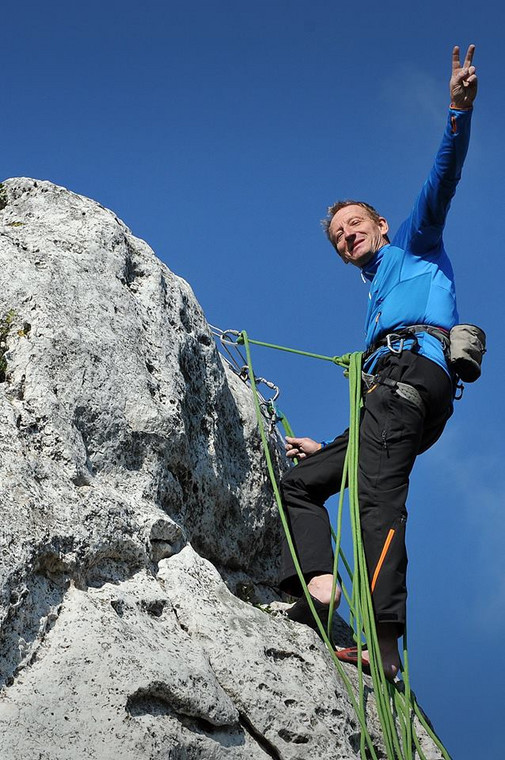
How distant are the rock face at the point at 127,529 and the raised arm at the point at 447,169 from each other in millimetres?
1598

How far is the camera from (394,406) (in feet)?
17.9

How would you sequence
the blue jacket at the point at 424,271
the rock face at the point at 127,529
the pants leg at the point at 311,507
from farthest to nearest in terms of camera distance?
the blue jacket at the point at 424,271, the pants leg at the point at 311,507, the rock face at the point at 127,529

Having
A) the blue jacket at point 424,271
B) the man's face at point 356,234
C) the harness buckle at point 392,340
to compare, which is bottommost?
the harness buckle at point 392,340

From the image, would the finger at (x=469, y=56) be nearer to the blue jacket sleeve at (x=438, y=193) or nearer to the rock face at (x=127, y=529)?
the blue jacket sleeve at (x=438, y=193)

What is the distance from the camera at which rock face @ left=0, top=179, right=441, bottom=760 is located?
12.6 ft

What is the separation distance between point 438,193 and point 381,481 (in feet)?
6.11

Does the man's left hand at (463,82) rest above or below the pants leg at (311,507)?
above

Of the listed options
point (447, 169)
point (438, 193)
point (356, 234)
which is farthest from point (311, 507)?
point (447, 169)

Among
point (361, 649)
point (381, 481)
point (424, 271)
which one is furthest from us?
point (424, 271)

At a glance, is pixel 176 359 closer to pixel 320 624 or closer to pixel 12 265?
pixel 12 265

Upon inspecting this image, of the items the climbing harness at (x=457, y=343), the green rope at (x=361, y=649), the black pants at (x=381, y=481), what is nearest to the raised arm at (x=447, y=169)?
the climbing harness at (x=457, y=343)

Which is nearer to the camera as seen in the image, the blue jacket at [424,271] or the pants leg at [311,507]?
the pants leg at [311,507]

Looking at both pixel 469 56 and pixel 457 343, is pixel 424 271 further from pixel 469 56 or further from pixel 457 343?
pixel 469 56

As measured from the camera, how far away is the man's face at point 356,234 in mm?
6383
